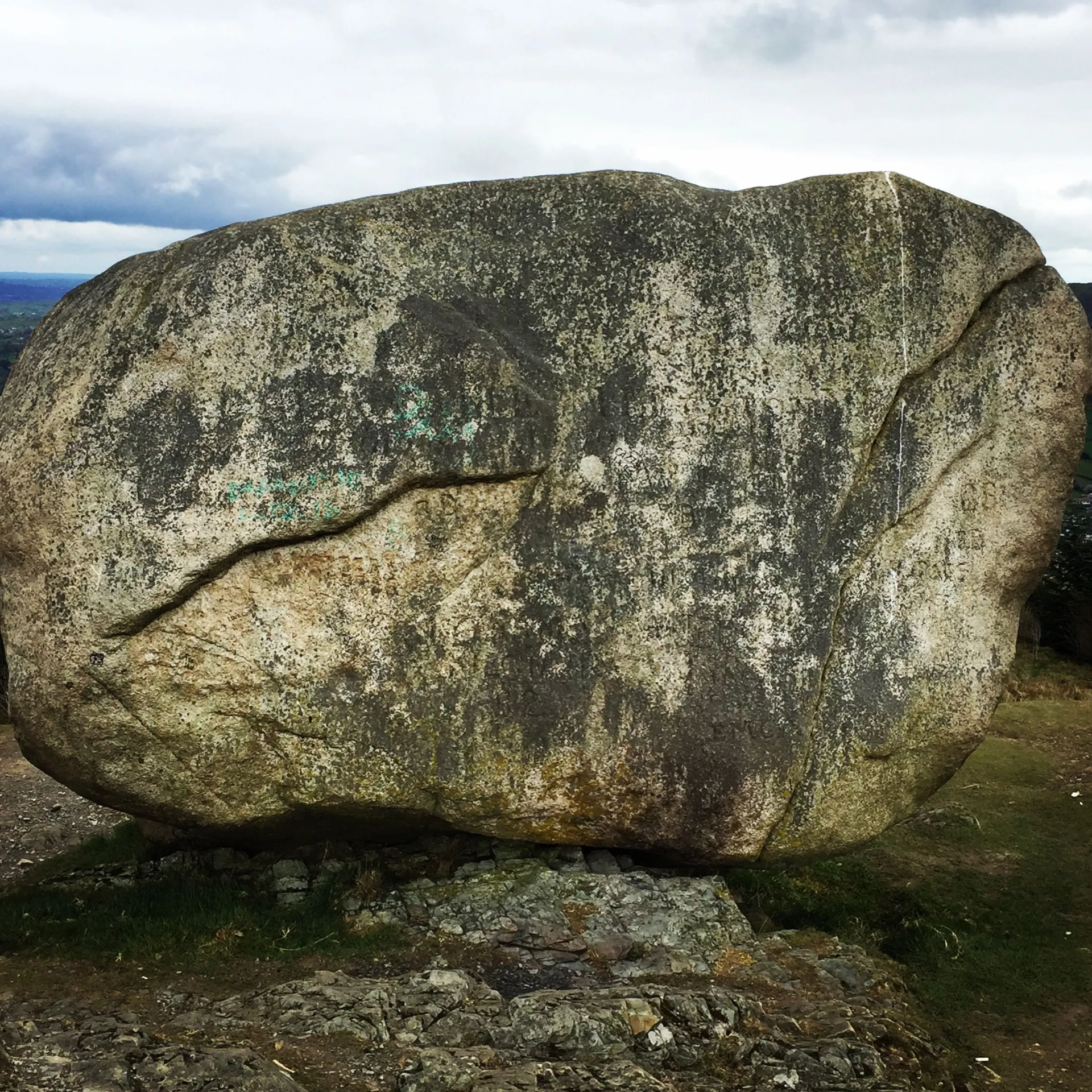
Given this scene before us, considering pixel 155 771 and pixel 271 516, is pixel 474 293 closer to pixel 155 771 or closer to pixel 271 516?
pixel 271 516

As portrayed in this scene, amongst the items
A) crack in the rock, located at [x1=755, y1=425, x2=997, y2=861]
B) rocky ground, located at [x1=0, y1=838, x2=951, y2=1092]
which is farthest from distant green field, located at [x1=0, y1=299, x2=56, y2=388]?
crack in the rock, located at [x1=755, y1=425, x2=997, y2=861]

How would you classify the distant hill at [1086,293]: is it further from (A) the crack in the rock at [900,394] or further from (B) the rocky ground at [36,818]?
(B) the rocky ground at [36,818]

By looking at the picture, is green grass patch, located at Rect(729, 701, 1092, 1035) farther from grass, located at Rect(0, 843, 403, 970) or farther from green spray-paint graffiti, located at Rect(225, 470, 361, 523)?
green spray-paint graffiti, located at Rect(225, 470, 361, 523)

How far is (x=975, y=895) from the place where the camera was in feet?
30.3

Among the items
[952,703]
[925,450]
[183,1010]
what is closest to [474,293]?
[925,450]

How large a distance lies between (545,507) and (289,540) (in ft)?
5.00

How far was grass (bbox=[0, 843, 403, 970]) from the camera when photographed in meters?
7.28

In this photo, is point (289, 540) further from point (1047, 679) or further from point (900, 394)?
point (1047, 679)

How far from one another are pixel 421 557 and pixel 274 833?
7.33 ft

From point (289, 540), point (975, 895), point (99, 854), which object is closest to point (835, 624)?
point (975, 895)

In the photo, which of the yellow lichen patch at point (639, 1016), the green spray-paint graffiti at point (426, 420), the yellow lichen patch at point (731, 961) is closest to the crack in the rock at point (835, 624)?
the yellow lichen patch at point (731, 961)

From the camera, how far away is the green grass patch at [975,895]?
795 cm

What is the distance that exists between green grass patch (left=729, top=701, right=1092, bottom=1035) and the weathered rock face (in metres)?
1.15

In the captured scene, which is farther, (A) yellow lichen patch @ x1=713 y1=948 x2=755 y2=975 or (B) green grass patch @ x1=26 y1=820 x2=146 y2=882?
(B) green grass patch @ x1=26 y1=820 x2=146 y2=882
